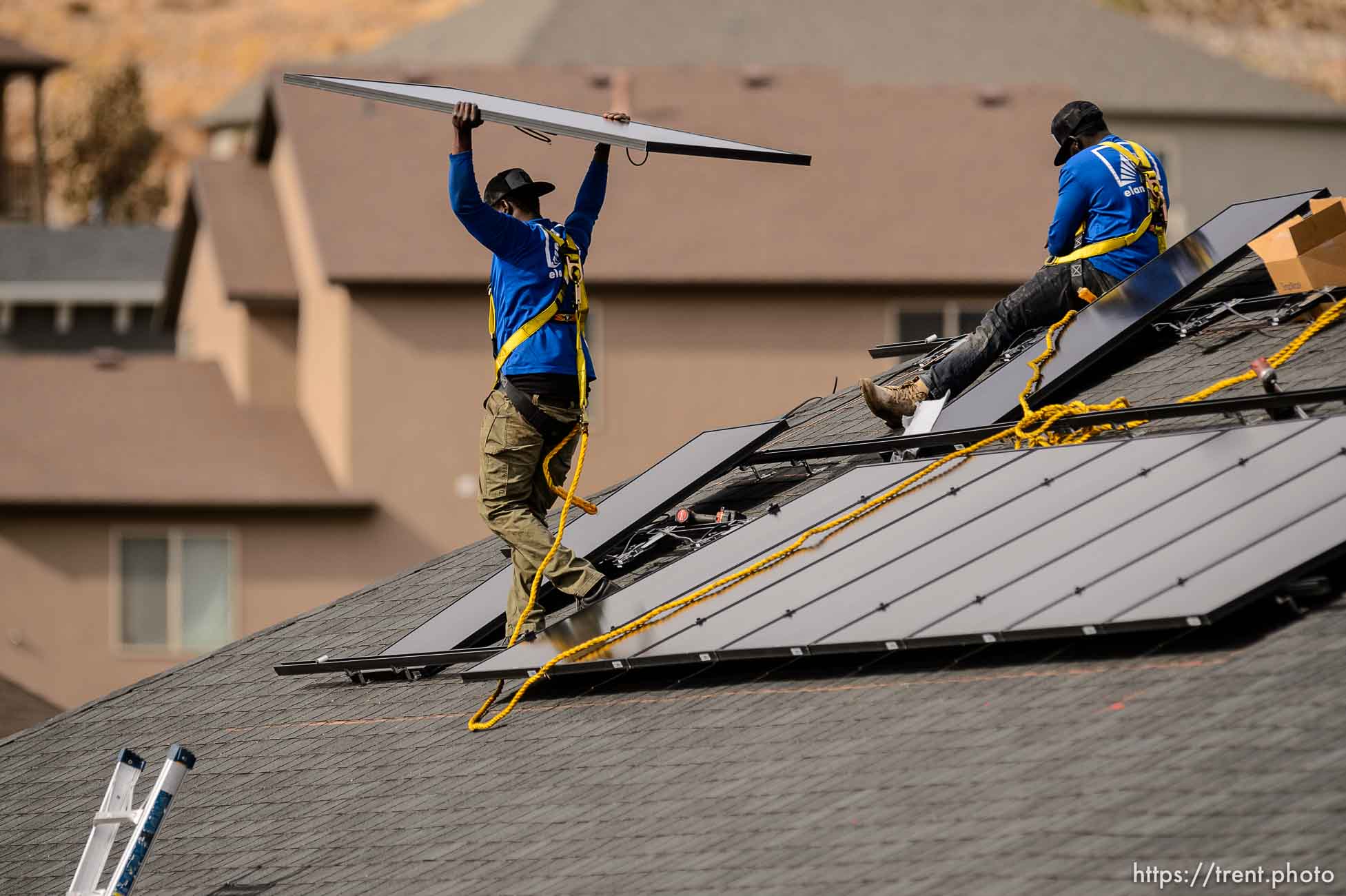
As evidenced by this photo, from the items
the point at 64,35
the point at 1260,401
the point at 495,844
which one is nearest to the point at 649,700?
the point at 495,844

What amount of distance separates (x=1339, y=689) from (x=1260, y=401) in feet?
6.81

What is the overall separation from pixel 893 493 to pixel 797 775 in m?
1.82

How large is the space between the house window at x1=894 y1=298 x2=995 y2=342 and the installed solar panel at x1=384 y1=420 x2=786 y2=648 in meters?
22.1

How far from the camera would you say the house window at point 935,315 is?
108ft

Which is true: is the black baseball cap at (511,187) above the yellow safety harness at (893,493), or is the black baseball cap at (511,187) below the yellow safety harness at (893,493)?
above

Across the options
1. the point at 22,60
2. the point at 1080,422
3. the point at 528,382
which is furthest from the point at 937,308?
the point at 22,60

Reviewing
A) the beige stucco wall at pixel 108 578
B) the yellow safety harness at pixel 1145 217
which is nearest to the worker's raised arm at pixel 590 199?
the yellow safety harness at pixel 1145 217

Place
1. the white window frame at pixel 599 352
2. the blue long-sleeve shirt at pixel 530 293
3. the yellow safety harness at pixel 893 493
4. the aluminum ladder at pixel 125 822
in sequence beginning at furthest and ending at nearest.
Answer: the white window frame at pixel 599 352 → the blue long-sleeve shirt at pixel 530 293 → the yellow safety harness at pixel 893 493 → the aluminum ladder at pixel 125 822

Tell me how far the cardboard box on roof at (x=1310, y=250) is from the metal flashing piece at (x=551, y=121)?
239 centimetres

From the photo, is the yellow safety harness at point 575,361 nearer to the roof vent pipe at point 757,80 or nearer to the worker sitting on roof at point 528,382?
the worker sitting on roof at point 528,382

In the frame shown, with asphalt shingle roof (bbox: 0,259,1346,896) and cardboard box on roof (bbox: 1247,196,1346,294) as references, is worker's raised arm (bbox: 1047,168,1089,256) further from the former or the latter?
cardboard box on roof (bbox: 1247,196,1346,294)

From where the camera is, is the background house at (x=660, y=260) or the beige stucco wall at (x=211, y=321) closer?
the background house at (x=660, y=260)

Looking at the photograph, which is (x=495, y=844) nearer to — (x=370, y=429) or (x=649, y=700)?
(x=649, y=700)

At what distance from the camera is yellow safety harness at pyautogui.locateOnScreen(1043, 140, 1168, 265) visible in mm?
10633
